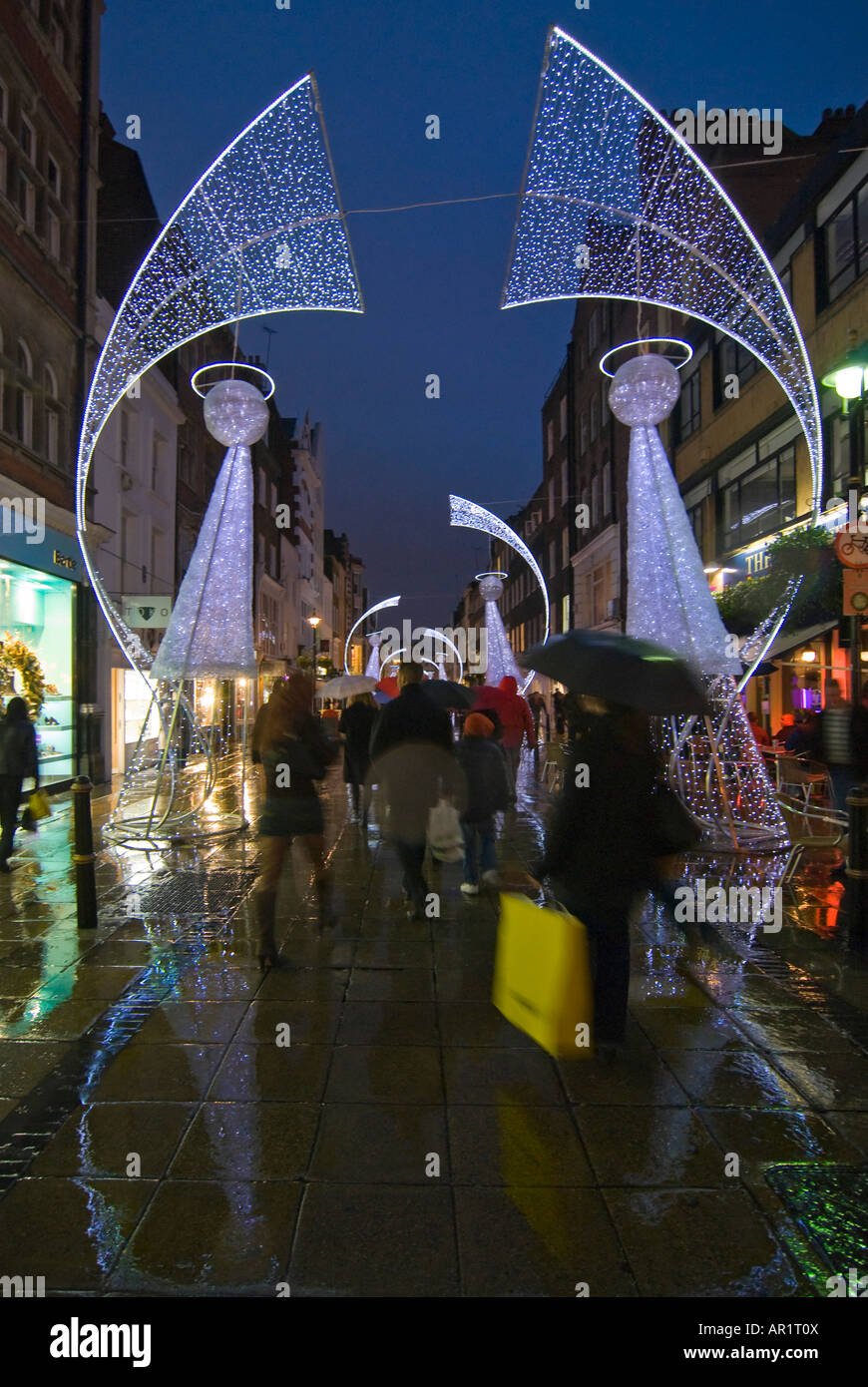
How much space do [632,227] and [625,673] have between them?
7.02 metres

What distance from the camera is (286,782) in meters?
5.74

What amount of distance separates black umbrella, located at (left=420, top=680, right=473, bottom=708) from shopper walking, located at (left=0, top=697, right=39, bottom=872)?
4243 mm

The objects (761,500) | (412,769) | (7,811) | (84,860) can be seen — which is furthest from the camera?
(761,500)

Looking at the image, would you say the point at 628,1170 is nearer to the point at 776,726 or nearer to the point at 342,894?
the point at 342,894

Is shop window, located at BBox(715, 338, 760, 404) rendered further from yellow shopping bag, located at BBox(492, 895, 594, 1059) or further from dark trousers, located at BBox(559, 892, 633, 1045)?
yellow shopping bag, located at BBox(492, 895, 594, 1059)

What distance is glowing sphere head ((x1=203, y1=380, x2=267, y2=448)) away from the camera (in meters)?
10.4

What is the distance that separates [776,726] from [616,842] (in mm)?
18353

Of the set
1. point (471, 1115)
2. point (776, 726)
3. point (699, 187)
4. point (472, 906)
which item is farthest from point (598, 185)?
point (776, 726)

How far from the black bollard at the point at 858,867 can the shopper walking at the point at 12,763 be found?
7306 millimetres

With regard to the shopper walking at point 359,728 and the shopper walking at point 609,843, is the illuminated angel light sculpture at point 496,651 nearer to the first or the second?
the shopper walking at point 359,728

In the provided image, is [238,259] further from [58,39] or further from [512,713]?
[58,39]

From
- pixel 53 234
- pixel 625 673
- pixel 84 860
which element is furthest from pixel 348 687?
pixel 53 234

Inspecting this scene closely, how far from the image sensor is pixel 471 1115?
3703 millimetres

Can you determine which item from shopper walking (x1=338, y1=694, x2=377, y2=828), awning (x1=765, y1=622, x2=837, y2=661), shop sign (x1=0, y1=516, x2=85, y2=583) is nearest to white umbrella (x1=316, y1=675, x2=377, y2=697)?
shopper walking (x1=338, y1=694, x2=377, y2=828)
